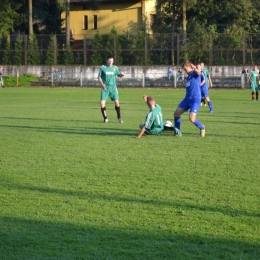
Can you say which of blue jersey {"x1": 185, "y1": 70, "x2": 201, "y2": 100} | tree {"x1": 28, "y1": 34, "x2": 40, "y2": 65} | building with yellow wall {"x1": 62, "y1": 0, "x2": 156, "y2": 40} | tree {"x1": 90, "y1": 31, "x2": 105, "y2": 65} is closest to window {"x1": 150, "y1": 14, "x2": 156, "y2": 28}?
building with yellow wall {"x1": 62, "y1": 0, "x2": 156, "y2": 40}

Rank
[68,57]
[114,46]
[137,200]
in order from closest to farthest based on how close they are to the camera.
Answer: [137,200] < [114,46] < [68,57]

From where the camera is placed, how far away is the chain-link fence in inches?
1730

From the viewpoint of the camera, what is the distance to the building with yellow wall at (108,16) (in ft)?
209

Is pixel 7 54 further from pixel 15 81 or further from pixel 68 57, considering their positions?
pixel 68 57

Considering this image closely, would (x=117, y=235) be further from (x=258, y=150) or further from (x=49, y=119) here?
(x=49, y=119)

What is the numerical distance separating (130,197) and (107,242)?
1.68 m

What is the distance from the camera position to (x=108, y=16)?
65.7m

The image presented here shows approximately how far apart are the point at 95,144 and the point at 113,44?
37.4 meters

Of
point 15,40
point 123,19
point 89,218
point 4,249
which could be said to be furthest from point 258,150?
point 123,19

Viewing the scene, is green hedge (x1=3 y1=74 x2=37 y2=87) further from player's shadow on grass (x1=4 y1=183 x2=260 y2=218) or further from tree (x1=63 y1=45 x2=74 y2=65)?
player's shadow on grass (x1=4 y1=183 x2=260 y2=218)

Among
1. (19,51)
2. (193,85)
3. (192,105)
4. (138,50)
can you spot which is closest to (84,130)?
(192,105)

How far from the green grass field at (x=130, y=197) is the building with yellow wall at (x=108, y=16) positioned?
2026 inches

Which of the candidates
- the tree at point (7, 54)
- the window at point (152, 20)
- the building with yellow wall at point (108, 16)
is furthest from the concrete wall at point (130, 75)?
the window at point (152, 20)

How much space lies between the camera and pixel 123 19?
213 ft
